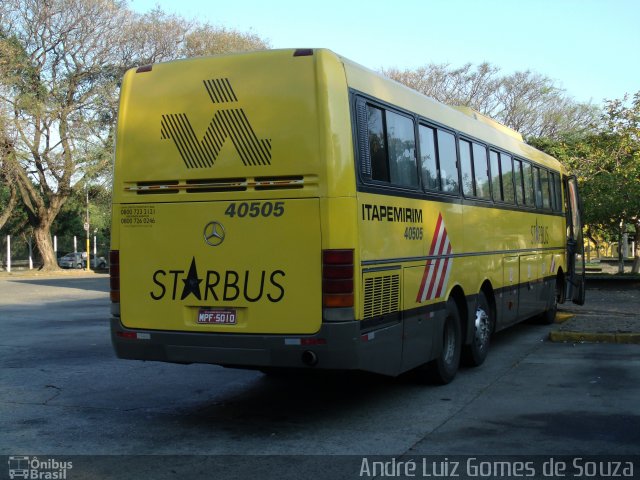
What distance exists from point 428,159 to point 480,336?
285 centimetres

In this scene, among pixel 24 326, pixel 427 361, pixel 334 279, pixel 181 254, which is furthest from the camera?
pixel 24 326

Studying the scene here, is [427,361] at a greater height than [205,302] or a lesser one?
lesser

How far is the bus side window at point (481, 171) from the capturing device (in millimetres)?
10180

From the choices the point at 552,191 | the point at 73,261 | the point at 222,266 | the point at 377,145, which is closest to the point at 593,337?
the point at 552,191

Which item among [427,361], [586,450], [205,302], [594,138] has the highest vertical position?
[594,138]

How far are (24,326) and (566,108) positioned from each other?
4091cm

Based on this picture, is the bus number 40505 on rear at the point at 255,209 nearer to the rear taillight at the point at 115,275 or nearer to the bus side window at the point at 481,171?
the rear taillight at the point at 115,275

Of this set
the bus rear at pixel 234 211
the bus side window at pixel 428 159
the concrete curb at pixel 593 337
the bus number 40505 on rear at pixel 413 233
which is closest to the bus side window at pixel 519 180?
the concrete curb at pixel 593 337

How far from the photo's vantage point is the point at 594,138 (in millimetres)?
27531

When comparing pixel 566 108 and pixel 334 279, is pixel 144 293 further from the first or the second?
pixel 566 108

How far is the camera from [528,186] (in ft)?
42.5

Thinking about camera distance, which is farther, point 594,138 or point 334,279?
point 594,138

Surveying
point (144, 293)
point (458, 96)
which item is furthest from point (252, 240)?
point (458, 96)

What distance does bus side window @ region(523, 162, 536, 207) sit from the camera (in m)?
12.8
